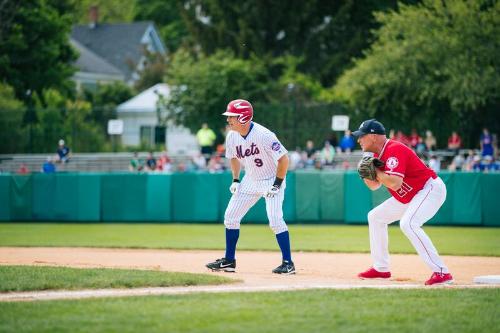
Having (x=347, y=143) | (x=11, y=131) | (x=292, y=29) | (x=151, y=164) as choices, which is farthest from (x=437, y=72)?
(x=11, y=131)

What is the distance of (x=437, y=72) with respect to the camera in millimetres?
30984

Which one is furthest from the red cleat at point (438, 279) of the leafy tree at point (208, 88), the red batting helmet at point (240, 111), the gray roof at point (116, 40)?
the gray roof at point (116, 40)

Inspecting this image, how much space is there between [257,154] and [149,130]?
1143 inches

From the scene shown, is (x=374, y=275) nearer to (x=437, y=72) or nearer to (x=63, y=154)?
(x=63, y=154)

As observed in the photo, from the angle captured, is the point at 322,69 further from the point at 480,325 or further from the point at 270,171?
the point at 480,325

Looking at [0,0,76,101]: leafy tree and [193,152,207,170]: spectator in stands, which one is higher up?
[0,0,76,101]: leafy tree

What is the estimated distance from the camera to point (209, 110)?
35594mm

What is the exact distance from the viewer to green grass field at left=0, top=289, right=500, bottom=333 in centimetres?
711

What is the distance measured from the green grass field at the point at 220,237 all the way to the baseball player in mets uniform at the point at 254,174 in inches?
195

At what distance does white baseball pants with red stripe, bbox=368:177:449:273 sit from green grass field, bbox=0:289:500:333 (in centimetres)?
91

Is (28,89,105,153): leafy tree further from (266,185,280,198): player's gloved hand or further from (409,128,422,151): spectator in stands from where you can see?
(266,185,280,198): player's gloved hand

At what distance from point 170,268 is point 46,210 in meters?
12.9

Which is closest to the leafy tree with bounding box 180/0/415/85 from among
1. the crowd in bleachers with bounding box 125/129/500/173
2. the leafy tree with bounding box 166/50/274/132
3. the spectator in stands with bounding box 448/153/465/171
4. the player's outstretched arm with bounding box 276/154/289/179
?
the leafy tree with bounding box 166/50/274/132

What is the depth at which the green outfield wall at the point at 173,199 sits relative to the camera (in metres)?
22.3
